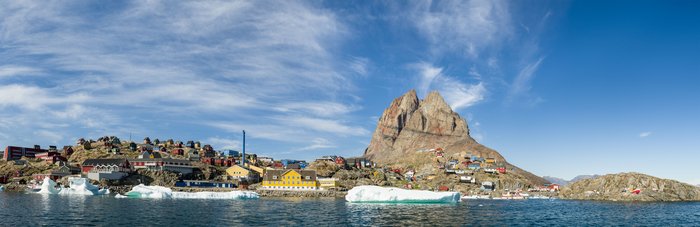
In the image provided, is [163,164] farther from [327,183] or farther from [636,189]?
[636,189]

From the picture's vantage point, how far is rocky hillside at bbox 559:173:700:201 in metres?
145

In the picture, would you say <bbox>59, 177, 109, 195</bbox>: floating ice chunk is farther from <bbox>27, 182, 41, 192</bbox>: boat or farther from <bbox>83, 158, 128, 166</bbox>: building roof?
<bbox>83, 158, 128, 166</bbox>: building roof

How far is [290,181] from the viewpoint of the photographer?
157250 mm

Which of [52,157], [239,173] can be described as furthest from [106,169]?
[52,157]

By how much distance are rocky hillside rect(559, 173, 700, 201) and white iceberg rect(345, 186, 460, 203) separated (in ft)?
251

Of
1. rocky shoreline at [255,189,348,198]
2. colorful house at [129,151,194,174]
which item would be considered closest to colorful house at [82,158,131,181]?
colorful house at [129,151,194,174]

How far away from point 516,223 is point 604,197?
11005cm

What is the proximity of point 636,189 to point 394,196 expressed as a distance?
310 feet

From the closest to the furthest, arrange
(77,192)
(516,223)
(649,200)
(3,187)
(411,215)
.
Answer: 1. (516,223)
2. (411,215)
3. (77,192)
4. (649,200)
5. (3,187)

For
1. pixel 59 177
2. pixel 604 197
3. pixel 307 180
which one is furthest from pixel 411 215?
pixel 59 177

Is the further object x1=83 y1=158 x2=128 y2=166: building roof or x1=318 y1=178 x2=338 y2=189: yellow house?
x1=83 y1=158 x2=128 y2=166: building roof

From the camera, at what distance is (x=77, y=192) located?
128500 millimetres

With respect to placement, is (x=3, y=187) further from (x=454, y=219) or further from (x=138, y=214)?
(x=454, y=219)

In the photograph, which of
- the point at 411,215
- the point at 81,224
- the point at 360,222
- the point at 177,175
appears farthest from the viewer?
the point at 177,175
